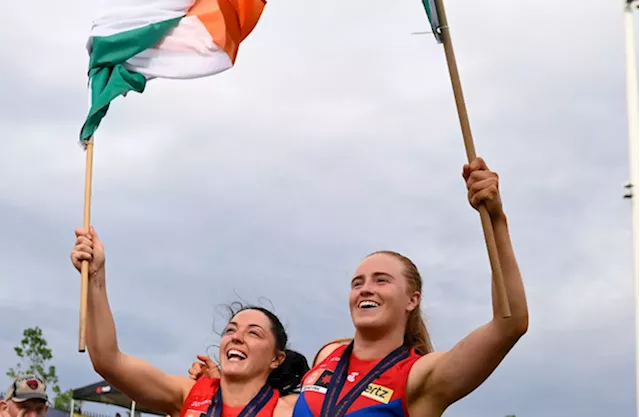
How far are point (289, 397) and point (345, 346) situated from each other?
0.85 m

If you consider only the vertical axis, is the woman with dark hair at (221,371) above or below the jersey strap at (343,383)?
above

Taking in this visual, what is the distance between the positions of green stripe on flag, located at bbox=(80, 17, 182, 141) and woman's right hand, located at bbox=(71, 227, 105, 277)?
108 centimetres

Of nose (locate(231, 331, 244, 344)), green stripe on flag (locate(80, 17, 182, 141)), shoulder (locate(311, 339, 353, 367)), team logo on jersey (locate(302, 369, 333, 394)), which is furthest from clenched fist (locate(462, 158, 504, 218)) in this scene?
green stripe on flag (locate(80, 17, 182, 141))

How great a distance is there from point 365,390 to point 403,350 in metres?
0.33

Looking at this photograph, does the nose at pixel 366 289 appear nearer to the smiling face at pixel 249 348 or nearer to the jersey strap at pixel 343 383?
the jersey strap at pixel 343 383

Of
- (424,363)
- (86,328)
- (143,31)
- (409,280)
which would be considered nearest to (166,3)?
(143,31)

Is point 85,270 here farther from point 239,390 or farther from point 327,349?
point 327,349

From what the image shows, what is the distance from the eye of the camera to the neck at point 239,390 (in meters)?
5.61

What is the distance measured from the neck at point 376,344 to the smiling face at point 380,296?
36 millimetres

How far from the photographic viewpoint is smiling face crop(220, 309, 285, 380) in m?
5.69

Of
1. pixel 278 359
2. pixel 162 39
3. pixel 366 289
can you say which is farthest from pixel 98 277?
pixel 162 39

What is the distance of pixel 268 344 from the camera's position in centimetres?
588

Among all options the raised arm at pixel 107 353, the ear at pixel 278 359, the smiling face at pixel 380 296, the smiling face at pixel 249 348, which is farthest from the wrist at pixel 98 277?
the smiling face at pixel 380 296

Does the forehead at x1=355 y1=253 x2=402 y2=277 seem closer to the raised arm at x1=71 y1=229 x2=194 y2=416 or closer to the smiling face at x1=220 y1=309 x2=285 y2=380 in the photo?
the smiling face at x1=220 y1=309 x2=285 y2=380
